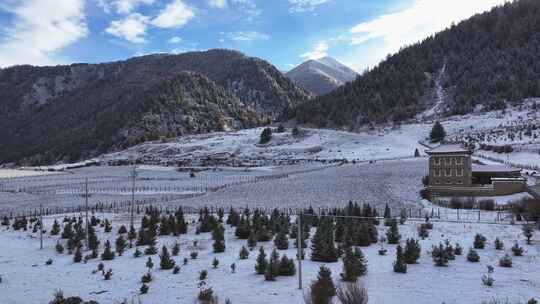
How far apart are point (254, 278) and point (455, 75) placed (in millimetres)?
141621

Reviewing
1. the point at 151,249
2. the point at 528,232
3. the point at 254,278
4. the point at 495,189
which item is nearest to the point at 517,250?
the point at 528,232

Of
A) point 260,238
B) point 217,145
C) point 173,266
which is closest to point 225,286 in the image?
point 173,266

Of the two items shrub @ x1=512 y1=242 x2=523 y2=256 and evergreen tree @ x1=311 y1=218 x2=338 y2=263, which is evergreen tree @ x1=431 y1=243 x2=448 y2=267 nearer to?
shrub @ x1=512 y1=242 x2=523 y2=256

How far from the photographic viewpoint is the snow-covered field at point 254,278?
16.2 m

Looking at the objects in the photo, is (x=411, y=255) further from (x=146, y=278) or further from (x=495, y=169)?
(x=495, y=169)

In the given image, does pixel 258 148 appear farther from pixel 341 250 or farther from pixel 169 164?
pixel 341 250

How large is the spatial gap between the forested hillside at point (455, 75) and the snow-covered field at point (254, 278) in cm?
10276

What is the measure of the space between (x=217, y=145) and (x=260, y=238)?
86803mm

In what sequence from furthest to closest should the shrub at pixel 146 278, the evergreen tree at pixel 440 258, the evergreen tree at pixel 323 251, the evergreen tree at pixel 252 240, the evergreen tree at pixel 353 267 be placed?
the evergreen tree at pixel 252 240, the evergreen tree at pixel 323 251, the evergreen tree at pixel 440 258, the shrub at pixel 146 278, the evergreen tree at pixel 353 267

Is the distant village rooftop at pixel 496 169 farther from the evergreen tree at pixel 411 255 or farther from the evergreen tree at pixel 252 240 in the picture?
the evergreen tree at pixel 252 240

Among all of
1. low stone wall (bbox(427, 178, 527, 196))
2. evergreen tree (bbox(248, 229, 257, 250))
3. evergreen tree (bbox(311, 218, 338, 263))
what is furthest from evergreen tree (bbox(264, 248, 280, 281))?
low stone wall (bbox(427, 178, 527, 196))

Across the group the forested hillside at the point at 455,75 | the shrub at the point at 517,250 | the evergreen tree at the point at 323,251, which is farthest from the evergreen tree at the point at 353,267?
the forested hillside at the point at 455,75

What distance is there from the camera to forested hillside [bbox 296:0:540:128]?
125812 millimetres

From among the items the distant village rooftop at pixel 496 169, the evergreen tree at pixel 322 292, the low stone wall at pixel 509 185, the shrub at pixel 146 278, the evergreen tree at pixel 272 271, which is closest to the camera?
the evergreen tree at pixel 322 292
